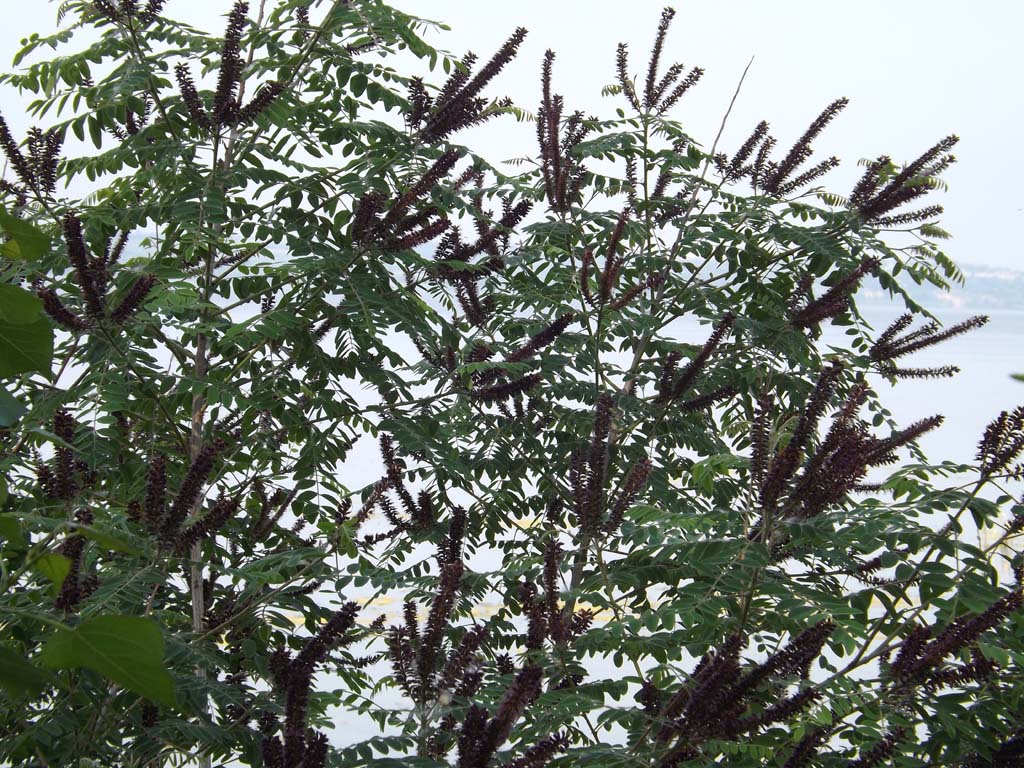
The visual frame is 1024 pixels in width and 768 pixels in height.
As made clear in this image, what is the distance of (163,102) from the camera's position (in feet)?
6.38

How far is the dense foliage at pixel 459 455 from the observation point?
1226 mm

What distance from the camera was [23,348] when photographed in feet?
1.46

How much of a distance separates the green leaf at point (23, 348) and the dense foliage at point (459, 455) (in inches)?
19.9

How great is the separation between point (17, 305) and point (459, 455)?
1.66 metres

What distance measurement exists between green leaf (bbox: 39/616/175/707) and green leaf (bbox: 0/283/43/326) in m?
0.16

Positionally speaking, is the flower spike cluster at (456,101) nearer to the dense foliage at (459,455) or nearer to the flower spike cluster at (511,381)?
the dense foliage at (459,455)

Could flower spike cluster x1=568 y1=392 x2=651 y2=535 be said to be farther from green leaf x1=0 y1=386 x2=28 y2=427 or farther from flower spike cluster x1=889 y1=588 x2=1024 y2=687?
green leaf x1=0 y1=386 x2=28 y2=427

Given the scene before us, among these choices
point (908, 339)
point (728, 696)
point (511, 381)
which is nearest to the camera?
point (728, 696)

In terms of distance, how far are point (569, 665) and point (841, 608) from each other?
431mm

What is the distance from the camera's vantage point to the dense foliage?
1.23 m

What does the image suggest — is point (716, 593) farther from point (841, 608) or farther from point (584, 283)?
point (584, 283)

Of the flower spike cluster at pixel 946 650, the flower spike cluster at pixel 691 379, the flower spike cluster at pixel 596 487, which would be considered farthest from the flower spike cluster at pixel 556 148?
the flower spike cluster at pixel 946 650

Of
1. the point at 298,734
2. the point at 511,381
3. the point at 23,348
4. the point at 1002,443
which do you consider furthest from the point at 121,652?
the point at 511,381

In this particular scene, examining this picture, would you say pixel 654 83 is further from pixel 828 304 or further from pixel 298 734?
pixel 298 734
